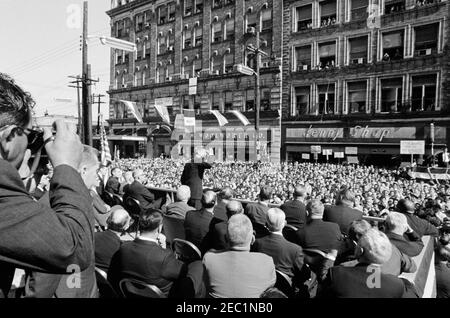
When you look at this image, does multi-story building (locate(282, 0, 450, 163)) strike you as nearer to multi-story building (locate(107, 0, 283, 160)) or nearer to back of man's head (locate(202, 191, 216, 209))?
multi-story building (locate(107, 0, 283, 160))

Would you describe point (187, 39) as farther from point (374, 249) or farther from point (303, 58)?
point (374, 249)

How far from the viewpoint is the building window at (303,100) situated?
30938 millimetres

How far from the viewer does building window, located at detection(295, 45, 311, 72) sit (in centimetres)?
3104

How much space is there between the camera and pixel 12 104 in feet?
4.54

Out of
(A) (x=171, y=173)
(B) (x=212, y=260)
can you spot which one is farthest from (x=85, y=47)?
(B) (x=212, y=260)

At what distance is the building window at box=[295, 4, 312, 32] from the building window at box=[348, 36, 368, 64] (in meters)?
4.12

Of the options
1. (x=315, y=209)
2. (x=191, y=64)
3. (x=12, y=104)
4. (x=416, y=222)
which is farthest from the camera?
(x=191, y=64)

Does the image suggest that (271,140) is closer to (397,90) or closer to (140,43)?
(397,90)

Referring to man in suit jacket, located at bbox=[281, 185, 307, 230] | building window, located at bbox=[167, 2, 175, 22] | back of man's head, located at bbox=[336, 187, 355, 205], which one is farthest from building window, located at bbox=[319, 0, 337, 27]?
man in suit jacket, located at bbox=[281, 185, 307, 230]

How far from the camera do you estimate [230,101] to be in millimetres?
36812

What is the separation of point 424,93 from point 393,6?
279 inches

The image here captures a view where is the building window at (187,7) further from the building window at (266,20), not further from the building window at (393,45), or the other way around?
the building window at (393,45)

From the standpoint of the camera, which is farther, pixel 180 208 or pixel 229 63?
pixel 229 63

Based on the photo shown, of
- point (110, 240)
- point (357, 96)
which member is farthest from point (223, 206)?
point (357, 96)
